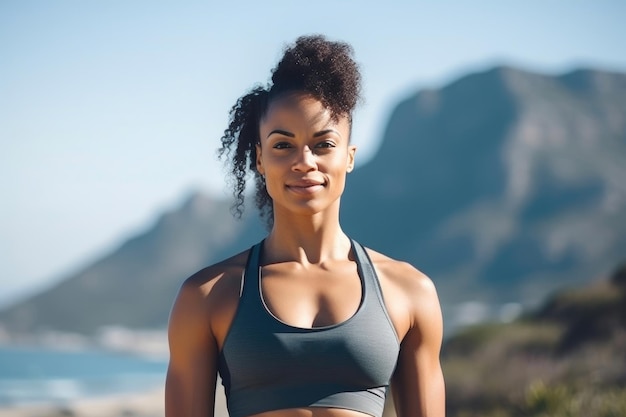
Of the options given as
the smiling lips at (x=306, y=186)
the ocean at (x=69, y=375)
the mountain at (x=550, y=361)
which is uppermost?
the ocean at (x=69, y=375)

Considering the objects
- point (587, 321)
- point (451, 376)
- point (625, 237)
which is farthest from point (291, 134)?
point (625, 237)

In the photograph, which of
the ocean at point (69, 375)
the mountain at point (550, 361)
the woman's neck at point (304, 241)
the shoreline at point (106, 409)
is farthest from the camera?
the ocean at point (69, 375)

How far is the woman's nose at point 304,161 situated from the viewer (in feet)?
11.1

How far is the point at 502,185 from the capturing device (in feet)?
396

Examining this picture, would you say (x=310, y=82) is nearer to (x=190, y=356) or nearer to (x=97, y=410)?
(x=190, y=356)

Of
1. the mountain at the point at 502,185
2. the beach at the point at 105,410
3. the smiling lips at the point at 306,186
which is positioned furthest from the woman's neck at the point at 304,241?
the mountain at the point at 502,185

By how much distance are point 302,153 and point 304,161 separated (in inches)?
1.3

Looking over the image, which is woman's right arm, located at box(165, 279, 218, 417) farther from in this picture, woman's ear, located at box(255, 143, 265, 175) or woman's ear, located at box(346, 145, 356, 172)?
woman's ear, located at box(346, 145, 356, 172)

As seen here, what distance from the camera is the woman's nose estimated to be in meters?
3.38

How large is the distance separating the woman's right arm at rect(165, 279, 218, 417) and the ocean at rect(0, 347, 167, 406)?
151 ft

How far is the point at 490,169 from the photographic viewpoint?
12431 centimetres

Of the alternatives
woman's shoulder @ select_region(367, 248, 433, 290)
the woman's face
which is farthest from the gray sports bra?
the woman's face

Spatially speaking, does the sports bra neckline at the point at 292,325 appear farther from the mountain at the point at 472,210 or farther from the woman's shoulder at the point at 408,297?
the mountain at the point at 472,210

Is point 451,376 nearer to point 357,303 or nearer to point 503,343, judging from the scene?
point 503,343
